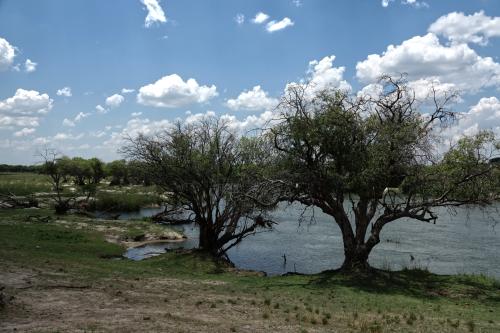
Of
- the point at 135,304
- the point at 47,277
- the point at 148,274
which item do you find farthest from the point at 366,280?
the point at 47,277

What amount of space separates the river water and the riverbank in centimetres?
529

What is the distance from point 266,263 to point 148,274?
13325 mm

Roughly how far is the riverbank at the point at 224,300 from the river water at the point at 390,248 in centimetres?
529

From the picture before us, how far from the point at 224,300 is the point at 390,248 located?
2576 cm

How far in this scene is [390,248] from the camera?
129ft

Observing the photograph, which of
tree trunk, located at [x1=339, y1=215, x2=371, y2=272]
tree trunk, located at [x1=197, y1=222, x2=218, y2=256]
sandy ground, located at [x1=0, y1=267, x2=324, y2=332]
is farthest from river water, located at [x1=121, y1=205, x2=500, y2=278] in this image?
sandy ground, located at [x1=0, y1=267, x2=324, y2=332]

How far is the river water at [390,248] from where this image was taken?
32.6 m

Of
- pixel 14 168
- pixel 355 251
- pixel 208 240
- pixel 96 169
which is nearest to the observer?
pixel 355 251

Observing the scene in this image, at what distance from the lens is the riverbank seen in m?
12.6

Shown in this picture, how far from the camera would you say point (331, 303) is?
1802 centimetres

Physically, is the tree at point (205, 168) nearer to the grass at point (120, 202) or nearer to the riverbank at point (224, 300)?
the riverbank at point (224, 300)

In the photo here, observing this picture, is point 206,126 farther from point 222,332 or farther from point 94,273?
point 222,332

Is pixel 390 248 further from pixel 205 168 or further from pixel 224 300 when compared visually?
pixel 224 300

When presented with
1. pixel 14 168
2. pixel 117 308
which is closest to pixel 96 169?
pixel 14 168
